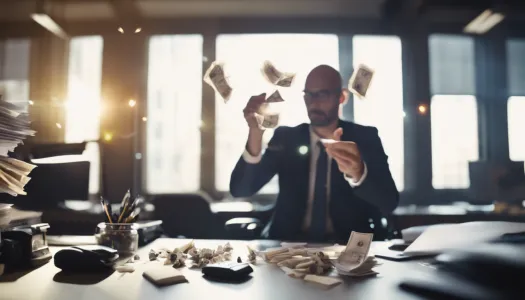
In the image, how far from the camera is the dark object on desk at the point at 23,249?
0.71 metres

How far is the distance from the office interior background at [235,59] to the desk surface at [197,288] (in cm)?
176

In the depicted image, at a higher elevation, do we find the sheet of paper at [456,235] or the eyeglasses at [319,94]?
the eyeglasses at [319,94]

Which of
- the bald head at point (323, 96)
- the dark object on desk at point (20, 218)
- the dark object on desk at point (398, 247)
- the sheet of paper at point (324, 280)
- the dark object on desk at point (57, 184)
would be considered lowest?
the dark object on desk at point (398, 247)

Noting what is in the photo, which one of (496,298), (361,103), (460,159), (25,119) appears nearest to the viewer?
(496,298)

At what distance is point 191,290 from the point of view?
0.58 metres

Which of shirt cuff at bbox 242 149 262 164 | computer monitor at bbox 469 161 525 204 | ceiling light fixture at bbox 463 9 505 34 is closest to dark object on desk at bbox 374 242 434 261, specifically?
shirt cuff at bbox 242 149 262 164

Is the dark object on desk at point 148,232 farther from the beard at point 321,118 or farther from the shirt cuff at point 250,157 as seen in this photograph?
the beard at point 321,118

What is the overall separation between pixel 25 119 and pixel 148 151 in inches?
83.0

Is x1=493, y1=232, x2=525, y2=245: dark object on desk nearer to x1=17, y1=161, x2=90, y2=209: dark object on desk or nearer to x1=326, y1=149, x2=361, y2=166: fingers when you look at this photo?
x1=326, y1=149, x2=361, y2=166: fingers

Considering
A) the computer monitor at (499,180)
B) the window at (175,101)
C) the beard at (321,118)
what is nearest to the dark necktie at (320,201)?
the beard at (321,118)

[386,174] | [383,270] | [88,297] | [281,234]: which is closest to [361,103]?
[386,174]

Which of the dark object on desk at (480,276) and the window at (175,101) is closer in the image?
the dark object on desk at (480,276)

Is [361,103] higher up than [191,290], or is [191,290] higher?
[361,103]

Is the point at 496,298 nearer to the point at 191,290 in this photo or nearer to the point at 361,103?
the point at 191,290
